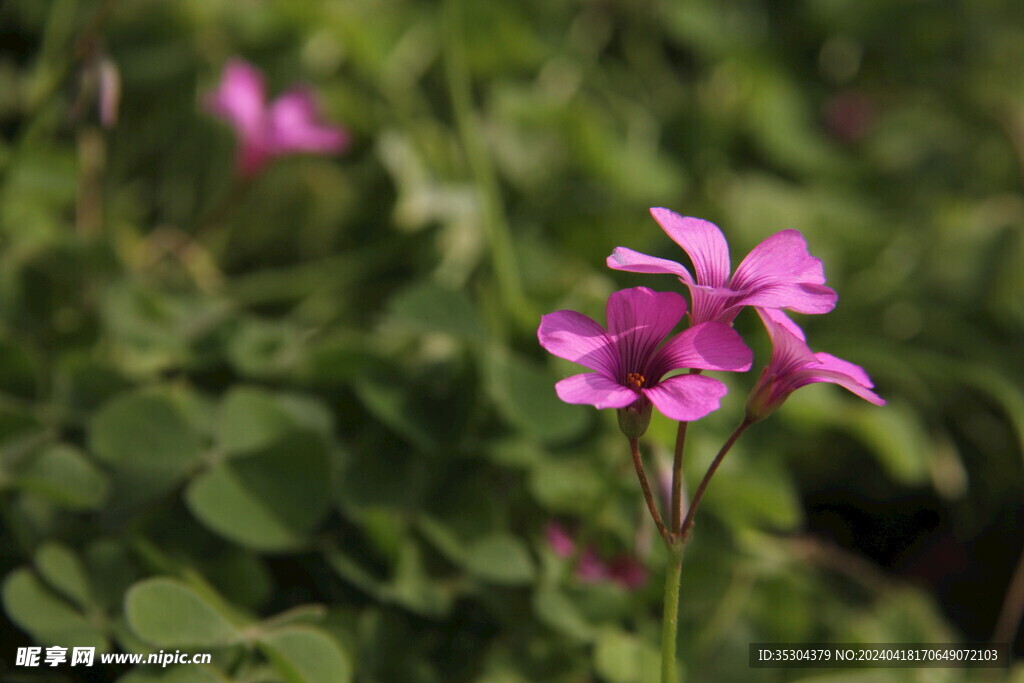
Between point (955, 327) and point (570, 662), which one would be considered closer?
point (570, 662)

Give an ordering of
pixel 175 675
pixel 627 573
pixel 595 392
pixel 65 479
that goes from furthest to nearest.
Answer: pixel 627 573 → pixel 65 479 → pixel 175 675 → pixel 595 392

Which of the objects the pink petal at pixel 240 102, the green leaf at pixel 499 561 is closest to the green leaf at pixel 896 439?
the green leaf at pixel 499 561

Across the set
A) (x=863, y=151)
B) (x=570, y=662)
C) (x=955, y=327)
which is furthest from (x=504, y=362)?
(x=863, y=151)

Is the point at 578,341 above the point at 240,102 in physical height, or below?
below

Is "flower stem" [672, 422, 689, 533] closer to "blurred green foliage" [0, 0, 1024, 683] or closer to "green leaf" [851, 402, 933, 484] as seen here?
"blurred green foliage" [0, 0, 1024, 683]

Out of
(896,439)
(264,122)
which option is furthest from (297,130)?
(896,439)

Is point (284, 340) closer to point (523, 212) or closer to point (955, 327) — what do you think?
point (523, 212)

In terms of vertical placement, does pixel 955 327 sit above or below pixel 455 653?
above

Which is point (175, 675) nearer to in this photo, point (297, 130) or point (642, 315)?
point (642, 315)
